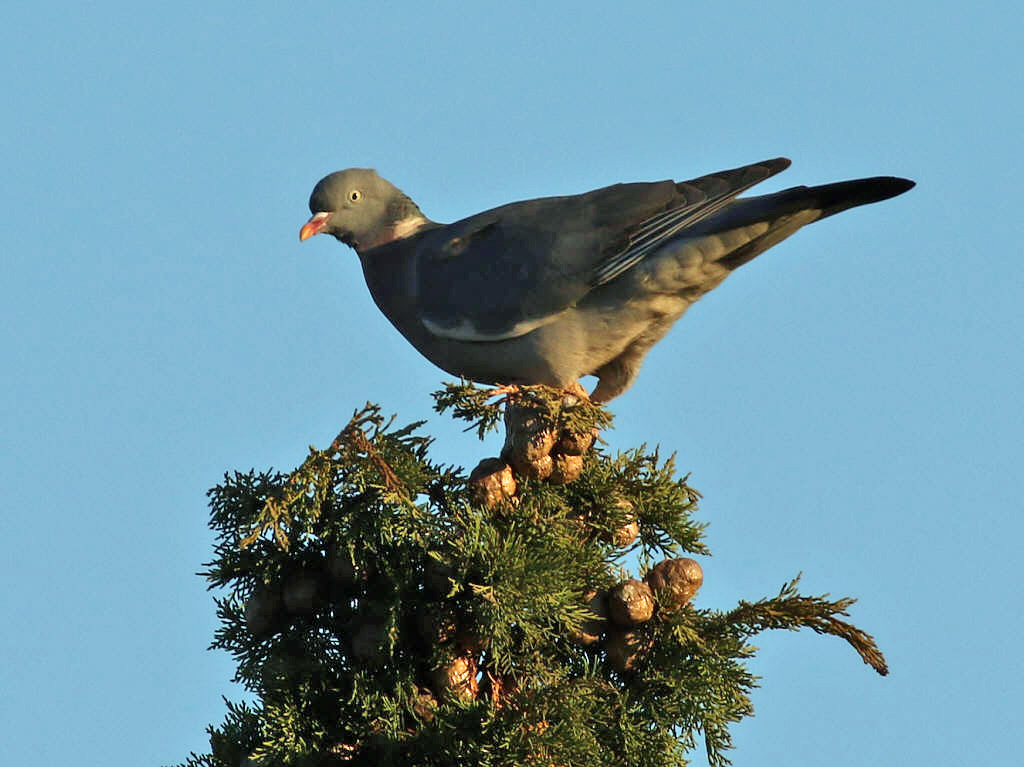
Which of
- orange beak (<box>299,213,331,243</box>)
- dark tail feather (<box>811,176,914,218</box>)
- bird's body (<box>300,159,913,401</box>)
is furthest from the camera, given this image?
orange beak (<box>299,213,331,243</box>)

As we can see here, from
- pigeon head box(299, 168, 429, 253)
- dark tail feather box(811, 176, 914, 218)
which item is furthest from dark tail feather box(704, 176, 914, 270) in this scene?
pigeon head box(299, 168, 429, 253)

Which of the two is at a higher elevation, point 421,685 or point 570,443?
point 570,443

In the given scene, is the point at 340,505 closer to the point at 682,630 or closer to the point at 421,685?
the point at 421,685

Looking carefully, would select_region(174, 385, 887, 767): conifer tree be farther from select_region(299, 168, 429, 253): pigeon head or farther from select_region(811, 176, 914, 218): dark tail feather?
select_region(299, 168, 429, 253): pigeon head

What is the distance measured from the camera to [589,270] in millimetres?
5523

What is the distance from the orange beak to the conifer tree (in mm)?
2590

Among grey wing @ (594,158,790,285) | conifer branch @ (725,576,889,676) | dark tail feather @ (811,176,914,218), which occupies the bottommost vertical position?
conifer branch @ (725,576,889,676)

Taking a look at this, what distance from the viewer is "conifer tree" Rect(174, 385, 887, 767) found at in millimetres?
3609

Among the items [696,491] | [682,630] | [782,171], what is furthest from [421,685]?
[782,171]

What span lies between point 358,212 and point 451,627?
3.16 metres

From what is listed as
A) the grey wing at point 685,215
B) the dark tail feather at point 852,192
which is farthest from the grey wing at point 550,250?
the dark tail feather at point 852,192

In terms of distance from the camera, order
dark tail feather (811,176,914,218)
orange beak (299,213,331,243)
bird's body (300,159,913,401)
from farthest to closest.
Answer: orange beak (299,213,331,243), bird's body (300,159,913,401), dark tail feather (811,176,914,218)

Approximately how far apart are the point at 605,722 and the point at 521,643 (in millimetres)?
340

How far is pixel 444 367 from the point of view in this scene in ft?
19.0
